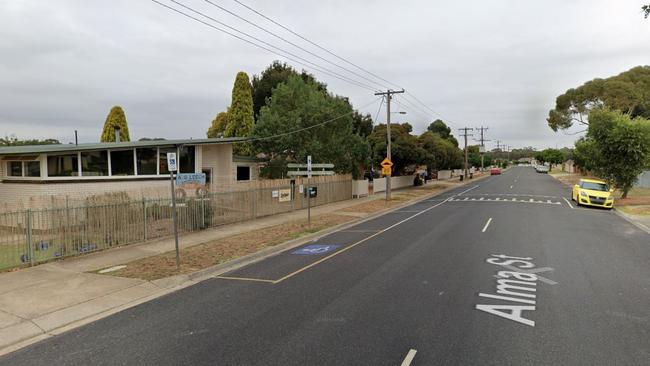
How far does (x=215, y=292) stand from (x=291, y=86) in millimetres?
22449

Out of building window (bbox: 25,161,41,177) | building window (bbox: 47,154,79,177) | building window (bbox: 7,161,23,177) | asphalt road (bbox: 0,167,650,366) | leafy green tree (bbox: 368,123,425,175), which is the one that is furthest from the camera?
leafy green tree (bbox: 368,123,425,175)

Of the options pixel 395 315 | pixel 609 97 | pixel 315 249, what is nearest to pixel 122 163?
pixel 315 249

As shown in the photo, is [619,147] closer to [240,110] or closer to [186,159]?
[186,159]

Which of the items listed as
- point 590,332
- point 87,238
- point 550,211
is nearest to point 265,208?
point 87,238

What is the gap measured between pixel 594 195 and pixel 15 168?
29056mm

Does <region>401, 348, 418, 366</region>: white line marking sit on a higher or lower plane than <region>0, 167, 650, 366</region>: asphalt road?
higher

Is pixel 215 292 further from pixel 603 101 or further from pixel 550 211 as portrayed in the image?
pixel 603 101

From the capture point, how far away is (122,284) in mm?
8422

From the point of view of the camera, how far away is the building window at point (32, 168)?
666 inches

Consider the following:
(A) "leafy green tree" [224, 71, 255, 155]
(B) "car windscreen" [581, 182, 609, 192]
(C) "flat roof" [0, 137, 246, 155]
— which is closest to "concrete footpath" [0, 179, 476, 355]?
(C) "flat roof" [0, 137, 246, 155]

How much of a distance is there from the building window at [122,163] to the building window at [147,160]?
0.33 metres

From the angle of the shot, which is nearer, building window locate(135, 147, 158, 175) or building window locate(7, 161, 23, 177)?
building window locate(7, 161, 23, 177)

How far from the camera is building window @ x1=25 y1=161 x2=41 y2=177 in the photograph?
1692cm

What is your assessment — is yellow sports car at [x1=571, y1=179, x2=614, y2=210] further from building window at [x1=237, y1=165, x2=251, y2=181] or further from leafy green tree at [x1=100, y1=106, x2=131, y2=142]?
leafy green tree at [x1=100, y1=106, x2=131, y2=142]
